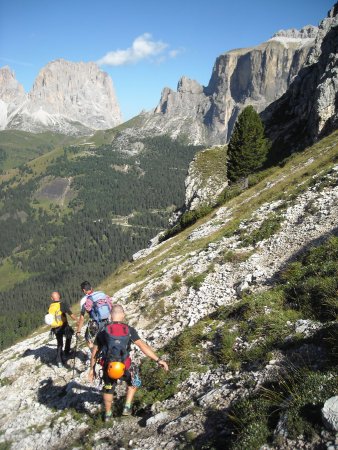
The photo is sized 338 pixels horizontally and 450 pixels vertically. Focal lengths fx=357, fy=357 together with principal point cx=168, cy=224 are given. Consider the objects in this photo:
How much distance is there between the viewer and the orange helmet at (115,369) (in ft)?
33.4

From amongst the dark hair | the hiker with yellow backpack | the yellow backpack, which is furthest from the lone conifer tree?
the dark hair

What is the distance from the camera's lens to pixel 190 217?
58000 mm

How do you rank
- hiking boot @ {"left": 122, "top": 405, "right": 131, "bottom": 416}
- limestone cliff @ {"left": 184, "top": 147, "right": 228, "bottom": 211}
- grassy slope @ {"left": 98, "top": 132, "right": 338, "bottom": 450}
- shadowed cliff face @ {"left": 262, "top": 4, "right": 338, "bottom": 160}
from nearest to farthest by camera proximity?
grassy slope @ {"left": 98, "top": 132, "right": 338, "bottom": 450} < hiking boot @ {"left": 122, "top": 405, "right": 131, "bottom": 416} < shadowed cliff face @ {"left": 262, "top": 4, "right": 338, "bottom": 160} < limestone cliff @ {"left": 184, "top": 147, "right": 228, "bottom": 211}

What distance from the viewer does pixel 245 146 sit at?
69.4 m

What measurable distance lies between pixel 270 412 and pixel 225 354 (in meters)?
3.97

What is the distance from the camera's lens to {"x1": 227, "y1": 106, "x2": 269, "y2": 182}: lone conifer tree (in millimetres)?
69500

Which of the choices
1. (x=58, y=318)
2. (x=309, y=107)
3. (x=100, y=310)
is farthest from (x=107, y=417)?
(x=309, y=107)

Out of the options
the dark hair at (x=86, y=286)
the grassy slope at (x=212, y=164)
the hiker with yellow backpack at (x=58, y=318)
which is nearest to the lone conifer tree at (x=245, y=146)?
the grassy slope at (x=212, y=164)

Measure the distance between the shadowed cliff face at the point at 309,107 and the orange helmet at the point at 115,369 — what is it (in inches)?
2517

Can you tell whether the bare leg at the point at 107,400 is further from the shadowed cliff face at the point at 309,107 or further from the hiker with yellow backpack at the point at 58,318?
the shadowed cliff face at the point at 309,107

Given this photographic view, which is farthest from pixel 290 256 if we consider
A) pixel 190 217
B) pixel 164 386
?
pixel 190 217

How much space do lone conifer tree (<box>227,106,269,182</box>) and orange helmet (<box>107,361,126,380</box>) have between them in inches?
2489

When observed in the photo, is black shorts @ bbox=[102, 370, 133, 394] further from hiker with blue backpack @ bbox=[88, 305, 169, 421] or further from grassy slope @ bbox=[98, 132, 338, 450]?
grassy slope @ bbox=[98, 132, 338, 450]

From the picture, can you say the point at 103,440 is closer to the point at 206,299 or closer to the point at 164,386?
the point at 164,386
